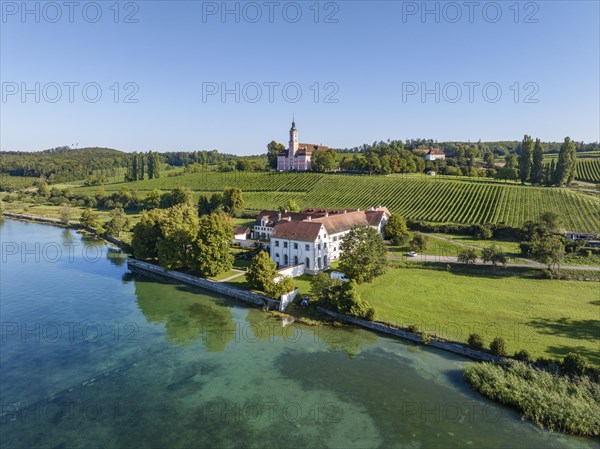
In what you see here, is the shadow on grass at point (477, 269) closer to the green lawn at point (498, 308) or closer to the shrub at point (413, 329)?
the green lawn at point (498, 308)

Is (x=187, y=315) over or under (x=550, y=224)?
Result: under

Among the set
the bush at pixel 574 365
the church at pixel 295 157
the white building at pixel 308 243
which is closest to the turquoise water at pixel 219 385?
the bush at pixel 574 365

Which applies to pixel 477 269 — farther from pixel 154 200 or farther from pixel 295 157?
pixel 295 157

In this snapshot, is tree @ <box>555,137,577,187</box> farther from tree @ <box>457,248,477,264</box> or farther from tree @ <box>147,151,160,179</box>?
tree @ <box>147,151,160,179</box>

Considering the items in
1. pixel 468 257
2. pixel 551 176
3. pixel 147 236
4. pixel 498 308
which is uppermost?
pixel 551 176

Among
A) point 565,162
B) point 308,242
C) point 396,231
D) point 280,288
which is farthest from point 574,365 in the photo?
point 565,162

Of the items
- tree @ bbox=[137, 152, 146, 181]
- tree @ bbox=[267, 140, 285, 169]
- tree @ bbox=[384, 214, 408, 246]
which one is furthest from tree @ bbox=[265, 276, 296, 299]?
tree @ bbox=[137, 152, 146, 181]

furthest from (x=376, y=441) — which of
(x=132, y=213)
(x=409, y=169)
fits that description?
(x=409, y=169)
